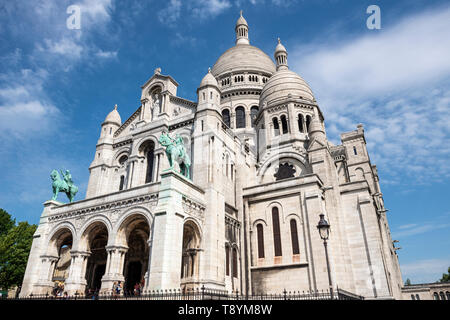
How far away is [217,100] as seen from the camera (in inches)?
1081

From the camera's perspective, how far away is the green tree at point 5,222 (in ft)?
117

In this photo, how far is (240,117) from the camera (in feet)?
145

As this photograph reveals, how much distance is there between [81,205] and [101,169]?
7424 mm

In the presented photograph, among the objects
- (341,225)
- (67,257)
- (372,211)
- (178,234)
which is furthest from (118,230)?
(372,211)

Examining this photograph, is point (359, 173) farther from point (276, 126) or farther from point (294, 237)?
point (294, 237)

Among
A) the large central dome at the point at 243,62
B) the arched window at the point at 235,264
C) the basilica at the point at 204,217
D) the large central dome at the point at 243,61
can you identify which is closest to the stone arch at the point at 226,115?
the large central dome at the point at 243,62

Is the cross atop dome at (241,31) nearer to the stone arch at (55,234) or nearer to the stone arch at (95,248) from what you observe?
the stone arch at (95,248)

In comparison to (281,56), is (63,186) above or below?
below

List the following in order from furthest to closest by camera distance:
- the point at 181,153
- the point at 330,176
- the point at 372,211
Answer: the point at 330,176 → the point at 372,211 → the point at 181,153

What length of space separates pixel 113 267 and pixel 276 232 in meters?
12.4

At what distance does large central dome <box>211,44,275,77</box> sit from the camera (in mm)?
49938

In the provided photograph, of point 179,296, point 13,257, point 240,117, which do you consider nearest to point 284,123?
point 240,117

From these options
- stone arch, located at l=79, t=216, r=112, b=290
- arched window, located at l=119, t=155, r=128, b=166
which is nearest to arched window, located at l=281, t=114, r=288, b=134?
arched window, located at l=119, t=155, r=128, b=166
